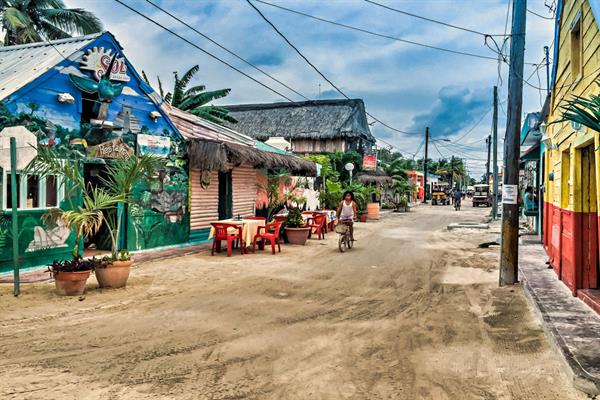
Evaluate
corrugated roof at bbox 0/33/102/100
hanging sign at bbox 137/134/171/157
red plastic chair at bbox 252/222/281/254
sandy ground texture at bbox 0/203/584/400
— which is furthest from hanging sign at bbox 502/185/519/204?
corrugated roof at bbox 0/33/102/100

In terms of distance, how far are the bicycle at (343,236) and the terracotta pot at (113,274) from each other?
21.4ft

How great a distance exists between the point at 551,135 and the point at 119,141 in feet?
32.7

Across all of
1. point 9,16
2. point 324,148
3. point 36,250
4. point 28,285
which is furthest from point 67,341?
point 324,148

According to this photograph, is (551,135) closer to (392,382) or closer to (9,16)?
(392,382)

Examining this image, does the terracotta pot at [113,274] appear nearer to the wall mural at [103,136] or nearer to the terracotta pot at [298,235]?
the wall mural at [103,136]

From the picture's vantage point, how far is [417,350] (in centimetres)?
526

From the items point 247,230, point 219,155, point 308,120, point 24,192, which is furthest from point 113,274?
point 308,120

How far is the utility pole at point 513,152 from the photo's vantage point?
8.80m

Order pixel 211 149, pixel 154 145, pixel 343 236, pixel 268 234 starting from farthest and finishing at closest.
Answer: pixel 343 236 → pixel 211 149 → pixel 268 234 → pixel 154 145

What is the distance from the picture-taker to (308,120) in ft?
120

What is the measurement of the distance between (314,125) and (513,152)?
27543 millimetres

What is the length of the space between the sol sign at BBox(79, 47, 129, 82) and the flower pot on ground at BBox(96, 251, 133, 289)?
470cm

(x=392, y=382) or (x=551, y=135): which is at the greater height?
(x=551, y=135)

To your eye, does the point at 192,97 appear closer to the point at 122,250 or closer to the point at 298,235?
the point at 298,235
